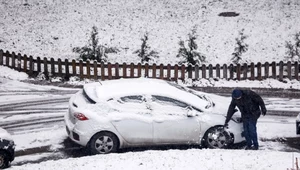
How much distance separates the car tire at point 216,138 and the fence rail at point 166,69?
27.7 feet

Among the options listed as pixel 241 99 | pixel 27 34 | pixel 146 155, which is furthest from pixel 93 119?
pixel 27 34

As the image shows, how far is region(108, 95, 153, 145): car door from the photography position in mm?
9289

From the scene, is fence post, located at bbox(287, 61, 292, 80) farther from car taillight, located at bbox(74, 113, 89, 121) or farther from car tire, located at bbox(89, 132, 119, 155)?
car taillight, located at bbox(74, 113, 89, 121)

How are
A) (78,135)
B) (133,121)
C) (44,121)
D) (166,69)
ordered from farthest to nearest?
(166,69), (44,121), (133,121), (78,135)

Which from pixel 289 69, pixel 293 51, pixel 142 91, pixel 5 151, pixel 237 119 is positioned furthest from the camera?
pixel 293 51

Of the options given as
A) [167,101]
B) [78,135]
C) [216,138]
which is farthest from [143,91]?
[216,138]

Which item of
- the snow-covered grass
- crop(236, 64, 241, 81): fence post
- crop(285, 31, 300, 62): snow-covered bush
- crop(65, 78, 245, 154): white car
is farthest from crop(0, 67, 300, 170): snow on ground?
crop(285, 31, 300, 62): snow-covered bush

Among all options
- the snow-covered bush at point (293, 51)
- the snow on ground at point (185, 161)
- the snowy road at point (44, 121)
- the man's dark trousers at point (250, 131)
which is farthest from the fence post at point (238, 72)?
the snow on ground at point (185, 161)

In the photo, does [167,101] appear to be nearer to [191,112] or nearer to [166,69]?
[191,112]

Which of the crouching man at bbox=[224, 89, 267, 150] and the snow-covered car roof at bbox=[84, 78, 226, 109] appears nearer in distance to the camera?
the crouching man at bbox=[224, 89, 267, 150]

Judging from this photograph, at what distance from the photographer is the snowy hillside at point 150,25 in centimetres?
2402

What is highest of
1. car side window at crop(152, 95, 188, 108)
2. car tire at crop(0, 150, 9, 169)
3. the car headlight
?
car side window at crop(152, 95, 188, 108)

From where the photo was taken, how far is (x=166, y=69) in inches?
718

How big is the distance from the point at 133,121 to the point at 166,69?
912 centimetres
